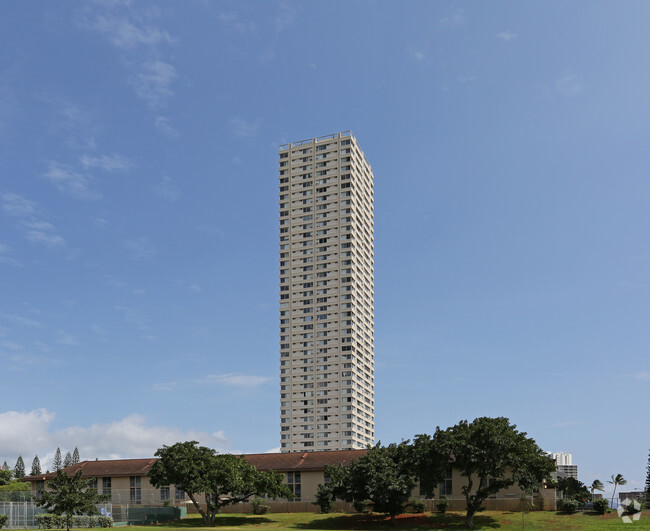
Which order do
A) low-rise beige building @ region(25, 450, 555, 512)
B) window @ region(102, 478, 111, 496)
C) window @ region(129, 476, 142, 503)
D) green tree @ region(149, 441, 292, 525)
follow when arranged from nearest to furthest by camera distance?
green tree @ region(149, 441, 292, 525) → low-rise beige building @ region(25, 450, 555, 512) → window @ region(129, 476, 142, 503) → window @ region(102, 478, 111, 496)

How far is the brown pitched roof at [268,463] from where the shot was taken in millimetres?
101062

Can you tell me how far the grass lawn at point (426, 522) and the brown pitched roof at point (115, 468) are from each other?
20.2 meters

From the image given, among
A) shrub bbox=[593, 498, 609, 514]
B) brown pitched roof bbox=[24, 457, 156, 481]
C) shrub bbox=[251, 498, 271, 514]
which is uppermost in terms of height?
brown pitched roof bbox=[24, 457, 156, 481]

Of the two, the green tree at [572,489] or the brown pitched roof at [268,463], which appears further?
the brown pitched roof at [268,463]

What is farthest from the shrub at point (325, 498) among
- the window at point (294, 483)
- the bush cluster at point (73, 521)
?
the bush cluster at point (73, 521)

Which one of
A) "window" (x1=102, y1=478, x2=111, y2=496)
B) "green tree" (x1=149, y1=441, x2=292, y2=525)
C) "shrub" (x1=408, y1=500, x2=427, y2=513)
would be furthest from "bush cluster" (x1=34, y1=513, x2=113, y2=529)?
"shrub" (x1=408, y1=500, x2=427, y2=513)

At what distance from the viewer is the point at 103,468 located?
112375 mm

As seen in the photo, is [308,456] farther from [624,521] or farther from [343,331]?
[343,331]

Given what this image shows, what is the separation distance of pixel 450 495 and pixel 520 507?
9743mm

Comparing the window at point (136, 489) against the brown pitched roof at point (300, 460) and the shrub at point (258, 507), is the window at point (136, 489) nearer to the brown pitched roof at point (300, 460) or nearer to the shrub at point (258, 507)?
the brown pitched roof at point (300, 460)

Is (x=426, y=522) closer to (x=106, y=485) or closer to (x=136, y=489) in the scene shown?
(x=136, y=489)

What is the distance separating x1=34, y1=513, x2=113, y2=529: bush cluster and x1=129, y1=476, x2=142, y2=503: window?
21980 mm

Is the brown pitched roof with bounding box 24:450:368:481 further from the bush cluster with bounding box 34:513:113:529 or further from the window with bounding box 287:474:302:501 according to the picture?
the bush cluster with bounding box 34:513:113:529

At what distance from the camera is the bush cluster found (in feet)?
253
